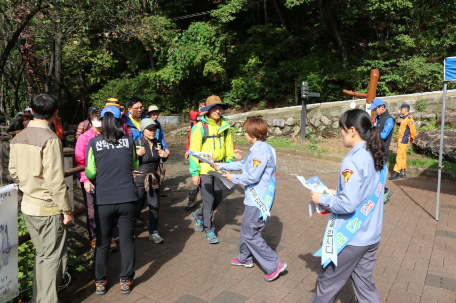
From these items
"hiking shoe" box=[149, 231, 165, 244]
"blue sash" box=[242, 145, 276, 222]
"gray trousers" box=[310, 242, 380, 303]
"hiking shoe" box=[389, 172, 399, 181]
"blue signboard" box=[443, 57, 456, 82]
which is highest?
"blue signboard" box=[443, 57, 456, 82]

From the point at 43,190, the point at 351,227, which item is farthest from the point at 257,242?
the point at 43,190

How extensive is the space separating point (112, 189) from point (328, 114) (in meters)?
11.6

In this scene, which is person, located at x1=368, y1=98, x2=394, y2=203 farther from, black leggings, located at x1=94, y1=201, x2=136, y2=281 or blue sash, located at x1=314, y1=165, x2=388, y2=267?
black leggings, located at x1=94, y1=201, x2=136, y2=281

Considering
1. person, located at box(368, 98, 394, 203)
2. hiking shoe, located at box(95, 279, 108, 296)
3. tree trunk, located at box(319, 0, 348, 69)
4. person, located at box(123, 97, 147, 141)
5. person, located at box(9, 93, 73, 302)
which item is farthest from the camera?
tree trunk, located at box(319, 0, 348, 69)

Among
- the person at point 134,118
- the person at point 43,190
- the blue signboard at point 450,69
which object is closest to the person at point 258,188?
the person at point 43,190

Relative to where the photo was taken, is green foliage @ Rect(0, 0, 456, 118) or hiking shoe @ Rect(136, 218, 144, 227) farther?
green foliage @ Rect(0, 0, 456, 118)

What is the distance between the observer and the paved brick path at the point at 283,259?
3.84 m

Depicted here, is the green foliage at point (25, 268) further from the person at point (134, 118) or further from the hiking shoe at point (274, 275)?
the hiking shoe at point (274, 275)

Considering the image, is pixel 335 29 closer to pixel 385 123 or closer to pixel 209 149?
pixel 385 123

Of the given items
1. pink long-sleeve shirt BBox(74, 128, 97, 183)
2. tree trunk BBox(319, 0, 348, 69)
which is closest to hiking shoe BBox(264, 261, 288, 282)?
pink long-sleeve shirt BBox(74, 128, 97, 183)

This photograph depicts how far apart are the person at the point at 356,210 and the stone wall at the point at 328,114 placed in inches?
399

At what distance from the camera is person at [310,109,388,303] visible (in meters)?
2.72

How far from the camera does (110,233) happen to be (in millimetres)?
3791

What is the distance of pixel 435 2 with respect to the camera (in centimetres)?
1574
